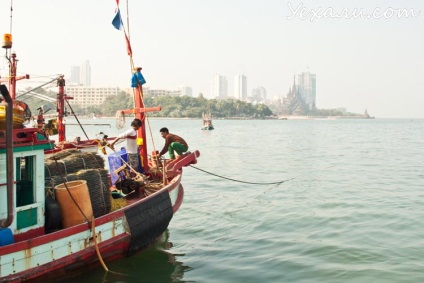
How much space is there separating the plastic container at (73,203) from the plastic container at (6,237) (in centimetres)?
114

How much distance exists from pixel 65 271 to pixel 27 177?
165cm

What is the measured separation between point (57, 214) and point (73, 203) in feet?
1.01

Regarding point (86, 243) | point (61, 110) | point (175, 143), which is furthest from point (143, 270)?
point (61, 110)

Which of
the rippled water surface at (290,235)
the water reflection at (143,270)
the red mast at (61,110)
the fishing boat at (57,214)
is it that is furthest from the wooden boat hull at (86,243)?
the red mast at (61,110)

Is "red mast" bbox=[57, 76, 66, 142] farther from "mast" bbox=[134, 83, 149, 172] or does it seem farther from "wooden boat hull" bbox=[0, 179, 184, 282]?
"wooden boat hull" bbox=[0, 179, 184, 282]

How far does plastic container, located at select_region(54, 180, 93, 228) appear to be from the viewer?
802 cm

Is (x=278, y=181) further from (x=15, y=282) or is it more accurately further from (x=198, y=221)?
(x=15, y=282)

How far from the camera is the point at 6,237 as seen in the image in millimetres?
6969

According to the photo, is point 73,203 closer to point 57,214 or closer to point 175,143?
point 57,214

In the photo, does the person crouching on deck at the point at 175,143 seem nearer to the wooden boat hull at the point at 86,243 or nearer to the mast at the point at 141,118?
the mast at the point at 141,118

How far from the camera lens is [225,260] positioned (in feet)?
33.6

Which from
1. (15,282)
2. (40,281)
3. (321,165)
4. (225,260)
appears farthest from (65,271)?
(321,165)

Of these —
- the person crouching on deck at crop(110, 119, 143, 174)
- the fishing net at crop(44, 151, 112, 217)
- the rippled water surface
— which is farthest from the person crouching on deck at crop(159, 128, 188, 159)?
the fishing net at crop(44, 151, 112, 217)

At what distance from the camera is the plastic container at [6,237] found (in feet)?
22.7
